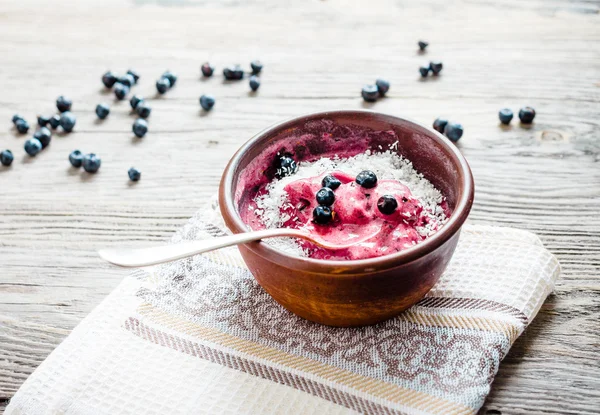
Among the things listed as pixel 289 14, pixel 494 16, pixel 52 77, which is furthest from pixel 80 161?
pixel 494 16

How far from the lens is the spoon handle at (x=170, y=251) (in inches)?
36.4

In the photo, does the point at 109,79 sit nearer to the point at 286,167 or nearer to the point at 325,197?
the point at 286,167

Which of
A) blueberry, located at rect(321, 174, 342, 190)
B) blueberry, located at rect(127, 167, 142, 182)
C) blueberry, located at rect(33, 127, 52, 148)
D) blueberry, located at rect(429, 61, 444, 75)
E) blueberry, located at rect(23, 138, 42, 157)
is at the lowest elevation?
blueberry, located at rect(127, 167, 142, 182)

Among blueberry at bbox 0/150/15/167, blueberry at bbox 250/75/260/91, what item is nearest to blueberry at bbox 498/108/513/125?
blueberry at bbox 250/75/260/91

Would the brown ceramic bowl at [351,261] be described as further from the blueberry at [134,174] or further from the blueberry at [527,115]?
the blueberry at [527,115]

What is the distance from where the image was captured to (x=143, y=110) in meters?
1.83

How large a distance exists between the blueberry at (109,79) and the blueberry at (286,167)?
100cm

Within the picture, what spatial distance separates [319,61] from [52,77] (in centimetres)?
92

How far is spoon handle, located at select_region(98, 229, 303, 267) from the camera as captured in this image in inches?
36.4

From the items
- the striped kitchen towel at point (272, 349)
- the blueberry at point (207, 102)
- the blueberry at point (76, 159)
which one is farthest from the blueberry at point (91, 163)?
the striped kitchen towel at point (272, 349)

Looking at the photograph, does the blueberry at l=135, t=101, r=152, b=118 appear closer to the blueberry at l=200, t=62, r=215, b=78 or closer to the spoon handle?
the blueberry at l=200, t=62, r=215, b=78

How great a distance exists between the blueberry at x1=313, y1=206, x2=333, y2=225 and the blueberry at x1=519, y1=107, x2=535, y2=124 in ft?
3.00

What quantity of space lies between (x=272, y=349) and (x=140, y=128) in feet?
3.05

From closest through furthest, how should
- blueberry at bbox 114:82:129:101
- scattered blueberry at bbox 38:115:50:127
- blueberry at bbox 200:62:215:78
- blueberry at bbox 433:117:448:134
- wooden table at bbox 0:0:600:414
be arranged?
wooden table at bbox 0:0:600:414
blueberry at bbox 433:117:448:134
scattered blueberry at bbox 38:115:50:127
blueberry at bbox 114:82:129:101
blueberry at bbox 200:62:215:78
